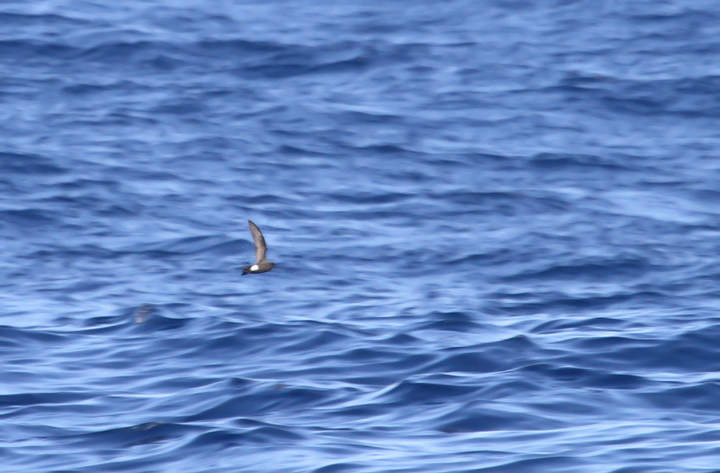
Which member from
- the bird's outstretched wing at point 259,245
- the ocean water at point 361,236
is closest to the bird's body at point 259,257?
the bird's outstretched wing at point 259,245

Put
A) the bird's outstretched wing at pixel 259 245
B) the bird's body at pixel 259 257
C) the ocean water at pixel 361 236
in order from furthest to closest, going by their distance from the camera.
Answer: the bird's outstretched wing at pixel 259 245
the bird's body at pixel 259 257
the ocean water at pixel 361 236

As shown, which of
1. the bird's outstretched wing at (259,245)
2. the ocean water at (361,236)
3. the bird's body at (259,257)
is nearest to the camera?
the ocean water at (361,236)

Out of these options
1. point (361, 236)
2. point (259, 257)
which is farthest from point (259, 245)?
point (361, 236)

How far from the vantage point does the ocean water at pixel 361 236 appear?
7281 mm

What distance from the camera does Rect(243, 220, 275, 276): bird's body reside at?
9180mm

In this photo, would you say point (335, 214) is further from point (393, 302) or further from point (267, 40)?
point (267, 40)

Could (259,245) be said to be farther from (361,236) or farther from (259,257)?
(361,236)

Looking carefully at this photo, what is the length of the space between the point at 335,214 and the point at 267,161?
170 cm

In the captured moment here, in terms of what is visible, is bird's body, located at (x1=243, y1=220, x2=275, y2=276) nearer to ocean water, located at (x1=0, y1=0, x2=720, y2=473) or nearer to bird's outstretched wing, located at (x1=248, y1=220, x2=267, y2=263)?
bird's outstretched wing, located at (x1=248, y1=220, x2=267, y2=263)

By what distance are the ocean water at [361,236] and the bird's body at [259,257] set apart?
0.49 m

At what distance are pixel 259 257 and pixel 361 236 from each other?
243 centimetres

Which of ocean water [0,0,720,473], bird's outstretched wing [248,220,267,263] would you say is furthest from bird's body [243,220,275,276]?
ocean water [0,0,720,473]

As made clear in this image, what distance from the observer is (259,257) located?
369 inches

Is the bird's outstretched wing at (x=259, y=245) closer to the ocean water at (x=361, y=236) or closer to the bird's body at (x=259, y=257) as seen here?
the bird's body at (x=259, y=257)
